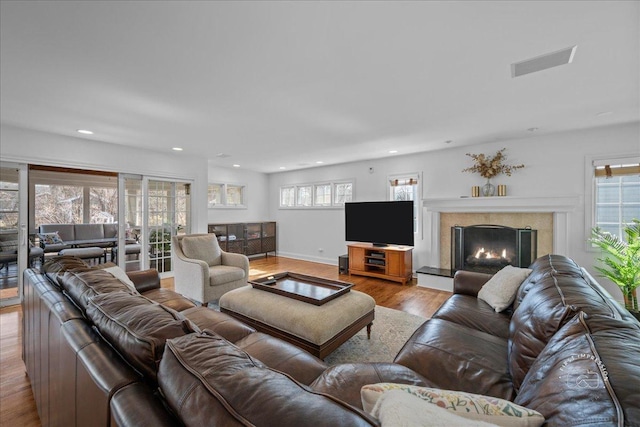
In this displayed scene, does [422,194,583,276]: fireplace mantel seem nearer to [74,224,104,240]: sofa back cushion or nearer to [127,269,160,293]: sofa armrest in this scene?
[127,269,160,293]: sofa armrest

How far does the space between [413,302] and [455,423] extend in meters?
3.46

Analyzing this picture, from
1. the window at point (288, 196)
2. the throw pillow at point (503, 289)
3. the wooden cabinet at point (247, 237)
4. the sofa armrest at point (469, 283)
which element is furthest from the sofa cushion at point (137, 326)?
the window at point (288, 196)

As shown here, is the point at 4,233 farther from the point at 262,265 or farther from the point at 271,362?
the point at 271,362

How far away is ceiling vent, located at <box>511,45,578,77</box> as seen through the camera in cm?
193

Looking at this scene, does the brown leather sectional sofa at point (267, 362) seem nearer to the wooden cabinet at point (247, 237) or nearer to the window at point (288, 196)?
the wooden cabinet at point (247, 237)

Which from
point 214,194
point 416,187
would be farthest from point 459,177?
point 214,194

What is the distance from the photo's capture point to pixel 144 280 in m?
2.65

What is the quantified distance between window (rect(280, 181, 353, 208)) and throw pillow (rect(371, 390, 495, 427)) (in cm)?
564

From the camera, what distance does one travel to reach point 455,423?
1.82 ft

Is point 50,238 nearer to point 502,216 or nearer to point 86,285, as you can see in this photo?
point 86,285

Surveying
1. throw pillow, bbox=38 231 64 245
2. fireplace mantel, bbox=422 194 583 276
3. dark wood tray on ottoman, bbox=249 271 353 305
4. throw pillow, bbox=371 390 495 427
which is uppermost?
fireplace mantel, bbox=422 194 583 276

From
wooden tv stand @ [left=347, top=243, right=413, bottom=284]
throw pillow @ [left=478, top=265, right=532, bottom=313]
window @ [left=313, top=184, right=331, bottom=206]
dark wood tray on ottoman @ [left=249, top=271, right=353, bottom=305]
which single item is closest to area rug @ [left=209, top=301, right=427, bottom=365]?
dark wood tray on ottoman @ [left=249, top=271, right=353, bottom=305]

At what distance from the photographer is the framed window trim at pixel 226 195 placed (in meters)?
6.59

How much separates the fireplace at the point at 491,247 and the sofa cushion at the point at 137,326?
14.8ft
